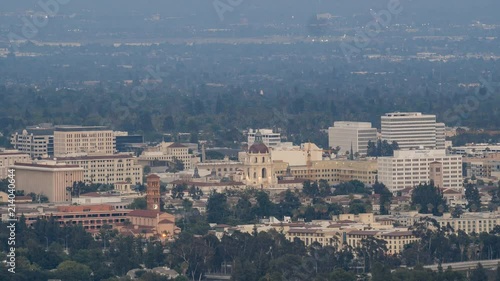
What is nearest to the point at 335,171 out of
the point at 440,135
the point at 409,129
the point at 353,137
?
the point at 353,137

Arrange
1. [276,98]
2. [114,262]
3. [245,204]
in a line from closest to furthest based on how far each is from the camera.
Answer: [114,262] < [245,204] < [276,98]

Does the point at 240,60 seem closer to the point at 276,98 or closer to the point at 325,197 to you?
the point at 276,98

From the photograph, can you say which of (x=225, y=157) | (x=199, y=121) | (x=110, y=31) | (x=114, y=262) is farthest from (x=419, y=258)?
(x=110, y=31)

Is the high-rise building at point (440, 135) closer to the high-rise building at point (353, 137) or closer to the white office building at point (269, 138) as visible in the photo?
the high-rise building at point (353, 137)

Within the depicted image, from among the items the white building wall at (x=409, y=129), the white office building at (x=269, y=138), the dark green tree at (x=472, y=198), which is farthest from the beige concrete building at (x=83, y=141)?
the dark green tree at (x=472, y=198)

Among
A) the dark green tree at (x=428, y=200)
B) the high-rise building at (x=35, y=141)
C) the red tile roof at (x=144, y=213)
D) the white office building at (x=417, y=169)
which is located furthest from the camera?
the high-rise building at (x=35, y=141)

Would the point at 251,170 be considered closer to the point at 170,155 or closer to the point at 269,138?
the point at 170,155
